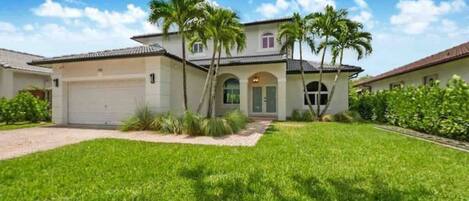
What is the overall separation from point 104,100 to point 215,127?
689 centimetres

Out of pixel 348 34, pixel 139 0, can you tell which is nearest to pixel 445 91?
pixel 348 34

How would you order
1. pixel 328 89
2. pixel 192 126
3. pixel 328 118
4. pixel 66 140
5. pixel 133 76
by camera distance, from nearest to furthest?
1. pixel 66 140
2. pixel 192 126
3. pixel 133 76
4. pixel 328 118
5. pixel 328 89

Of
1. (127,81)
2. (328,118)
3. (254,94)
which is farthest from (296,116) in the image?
(127,81)

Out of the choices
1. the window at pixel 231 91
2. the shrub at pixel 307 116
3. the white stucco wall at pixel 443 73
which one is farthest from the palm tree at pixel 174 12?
the white stucco wall at pixel 443 73

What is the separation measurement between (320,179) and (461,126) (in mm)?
7583

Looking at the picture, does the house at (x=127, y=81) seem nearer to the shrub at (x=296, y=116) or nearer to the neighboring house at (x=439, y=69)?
the shrub at (x=296, y=116)

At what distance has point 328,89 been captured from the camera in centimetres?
1986

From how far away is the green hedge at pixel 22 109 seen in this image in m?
15.3

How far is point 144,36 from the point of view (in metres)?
24.4

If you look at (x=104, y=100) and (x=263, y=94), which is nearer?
(x=104, y=100)

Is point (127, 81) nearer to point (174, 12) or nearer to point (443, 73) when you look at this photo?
point (174, 12)

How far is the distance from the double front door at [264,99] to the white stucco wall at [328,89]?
4.12 ft

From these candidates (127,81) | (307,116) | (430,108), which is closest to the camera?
(430,108)

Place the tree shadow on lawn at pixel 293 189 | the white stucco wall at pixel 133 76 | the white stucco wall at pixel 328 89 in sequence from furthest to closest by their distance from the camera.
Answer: the white stucco wall at pixel 328 89, the white stucco wall at pixel 133 76, the tree shadow on lawn at pixel 293 189
